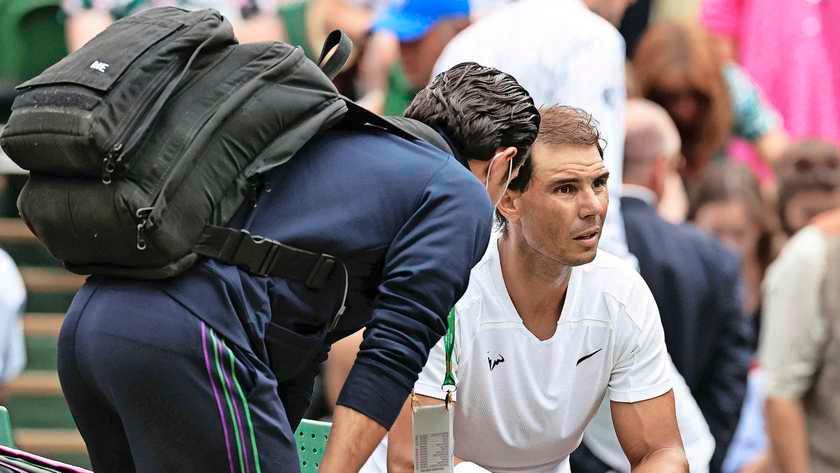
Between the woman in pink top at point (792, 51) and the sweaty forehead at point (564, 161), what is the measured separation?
388 cm

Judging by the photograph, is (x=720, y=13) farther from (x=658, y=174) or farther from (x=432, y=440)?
(x=432, y=440)

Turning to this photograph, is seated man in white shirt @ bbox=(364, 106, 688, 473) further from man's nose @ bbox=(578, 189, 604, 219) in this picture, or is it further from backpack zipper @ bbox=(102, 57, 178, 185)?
backpack zipper @ bbox=(102, 57, 178, 185)

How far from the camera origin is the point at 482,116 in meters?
3.46

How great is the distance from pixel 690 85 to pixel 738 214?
552mm

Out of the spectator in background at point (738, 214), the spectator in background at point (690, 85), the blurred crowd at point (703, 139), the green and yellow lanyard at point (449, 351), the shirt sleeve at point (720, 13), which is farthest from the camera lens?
the shirt sleeve at point (720, 13)

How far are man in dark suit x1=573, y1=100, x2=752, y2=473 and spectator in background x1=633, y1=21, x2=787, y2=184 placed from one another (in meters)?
0.73

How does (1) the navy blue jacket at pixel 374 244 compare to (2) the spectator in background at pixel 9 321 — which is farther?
(2) the spectator in background at pixel 9 321

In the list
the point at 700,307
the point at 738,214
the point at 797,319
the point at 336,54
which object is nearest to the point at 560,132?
the point at 336,54

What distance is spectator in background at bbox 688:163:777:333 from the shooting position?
707 centimetres

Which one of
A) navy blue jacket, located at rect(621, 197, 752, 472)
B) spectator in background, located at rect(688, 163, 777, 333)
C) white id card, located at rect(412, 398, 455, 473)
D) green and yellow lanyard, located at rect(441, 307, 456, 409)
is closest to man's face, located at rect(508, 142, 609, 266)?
green and yellow lanyard, located at rect(441, 307, 456, 409)

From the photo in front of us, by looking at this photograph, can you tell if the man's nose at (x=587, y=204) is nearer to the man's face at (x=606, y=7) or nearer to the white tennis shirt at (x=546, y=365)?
the white tennis shirt at (x=546, y=365)

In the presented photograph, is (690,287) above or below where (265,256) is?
below

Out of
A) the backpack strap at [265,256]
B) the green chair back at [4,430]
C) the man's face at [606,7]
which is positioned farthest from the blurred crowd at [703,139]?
the backpack strap at [265,256]

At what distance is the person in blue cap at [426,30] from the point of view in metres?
6.14
